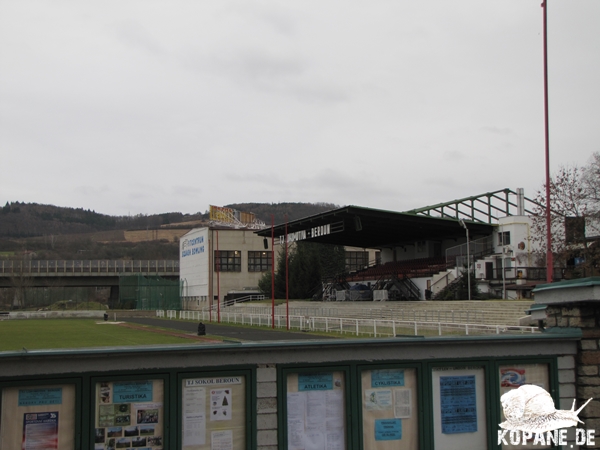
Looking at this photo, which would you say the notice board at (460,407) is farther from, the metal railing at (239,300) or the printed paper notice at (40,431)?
the metal railing at (239,300)

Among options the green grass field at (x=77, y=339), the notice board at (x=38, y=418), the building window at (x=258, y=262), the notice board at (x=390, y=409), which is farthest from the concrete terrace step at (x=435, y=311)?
the building window at (x=258, y=262)

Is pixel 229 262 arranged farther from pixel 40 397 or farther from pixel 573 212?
pixel 40 397

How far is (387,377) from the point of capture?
8062mm

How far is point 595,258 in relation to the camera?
3741cm

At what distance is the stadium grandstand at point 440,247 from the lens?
158ft

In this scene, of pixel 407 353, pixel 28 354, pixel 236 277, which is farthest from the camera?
pixel 236 277

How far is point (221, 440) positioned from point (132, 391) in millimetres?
1185

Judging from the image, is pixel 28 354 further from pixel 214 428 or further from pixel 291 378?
pixel 291 378

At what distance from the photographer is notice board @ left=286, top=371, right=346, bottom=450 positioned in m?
7.75

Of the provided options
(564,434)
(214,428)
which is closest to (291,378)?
(214,428)

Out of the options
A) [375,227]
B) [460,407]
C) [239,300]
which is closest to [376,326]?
[375,227]

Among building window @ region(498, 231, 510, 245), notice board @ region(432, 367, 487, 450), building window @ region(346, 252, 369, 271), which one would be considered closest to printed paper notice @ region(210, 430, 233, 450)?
notice board @ region(432, 367, 487, 450)

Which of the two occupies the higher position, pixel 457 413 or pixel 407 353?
pixel 407 353

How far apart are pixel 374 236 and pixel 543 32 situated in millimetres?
38494
